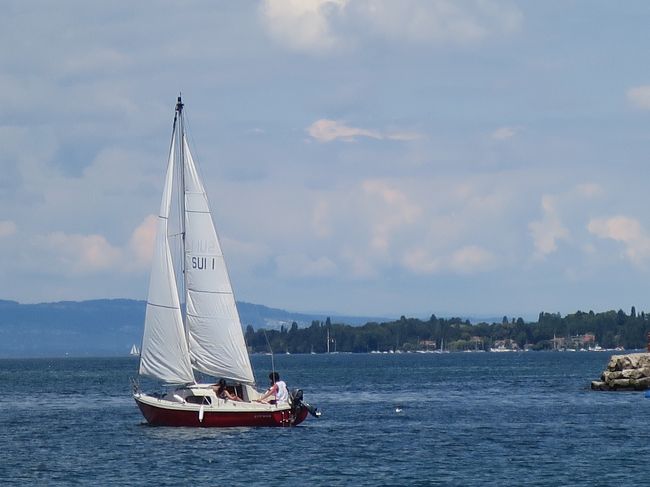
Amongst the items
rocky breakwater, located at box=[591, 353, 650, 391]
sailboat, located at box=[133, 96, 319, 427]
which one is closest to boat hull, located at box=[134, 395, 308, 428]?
sailboat, located at box=[133, 96, 319, 427]

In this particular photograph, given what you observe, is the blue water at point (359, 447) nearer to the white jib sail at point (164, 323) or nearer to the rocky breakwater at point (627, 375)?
the white jib sail at point (164, 323)

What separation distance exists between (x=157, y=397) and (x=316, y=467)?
16022 millimetres

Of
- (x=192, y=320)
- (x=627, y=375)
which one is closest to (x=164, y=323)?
(x=192, y=320)

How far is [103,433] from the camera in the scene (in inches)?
2643

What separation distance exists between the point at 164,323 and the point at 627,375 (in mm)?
53807

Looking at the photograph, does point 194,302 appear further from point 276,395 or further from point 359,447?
point 359,447

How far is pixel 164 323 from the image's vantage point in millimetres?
64375

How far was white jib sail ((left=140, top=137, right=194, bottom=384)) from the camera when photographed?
2511 inches

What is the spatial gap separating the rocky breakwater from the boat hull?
4874 centimetres

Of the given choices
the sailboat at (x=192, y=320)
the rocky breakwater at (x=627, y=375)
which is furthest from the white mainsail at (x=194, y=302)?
the rocky breakwater at (x=627, y=375)

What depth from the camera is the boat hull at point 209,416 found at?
62.5 m

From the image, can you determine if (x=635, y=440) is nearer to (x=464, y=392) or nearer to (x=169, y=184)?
(x=169, y=184)

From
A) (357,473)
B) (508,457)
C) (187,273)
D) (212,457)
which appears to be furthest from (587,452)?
(187,273)

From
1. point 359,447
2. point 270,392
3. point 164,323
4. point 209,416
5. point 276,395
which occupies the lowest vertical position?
point 359,447
